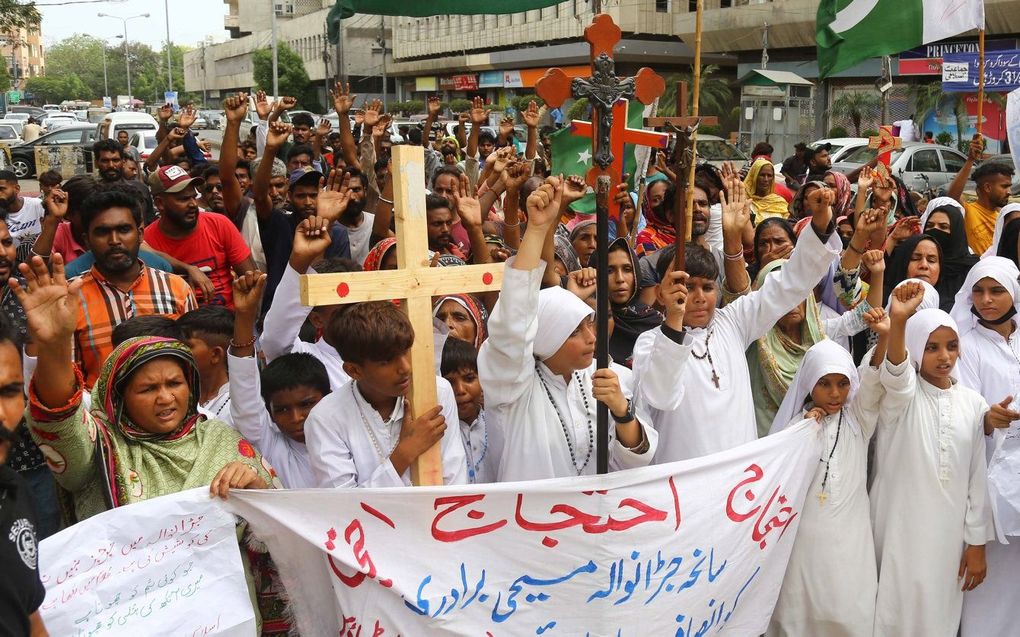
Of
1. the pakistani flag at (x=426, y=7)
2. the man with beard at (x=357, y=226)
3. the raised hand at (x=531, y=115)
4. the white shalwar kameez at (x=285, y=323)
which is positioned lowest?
the white shalwar kameez at (x=285, y=323)

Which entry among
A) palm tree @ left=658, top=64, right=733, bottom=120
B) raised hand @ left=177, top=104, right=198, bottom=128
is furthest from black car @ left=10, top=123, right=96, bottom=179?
palm tree @ left=658, top=64, right=733, bottom=120

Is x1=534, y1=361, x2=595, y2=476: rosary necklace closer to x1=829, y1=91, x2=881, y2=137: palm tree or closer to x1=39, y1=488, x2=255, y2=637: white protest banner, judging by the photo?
x1=39, y1=488, x2=255, y2=637: white protest banner

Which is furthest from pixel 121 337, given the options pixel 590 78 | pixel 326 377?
Answer: pixel 590 78

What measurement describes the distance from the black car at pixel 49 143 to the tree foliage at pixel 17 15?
17.4 feet

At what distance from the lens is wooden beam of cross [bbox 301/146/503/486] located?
283cm

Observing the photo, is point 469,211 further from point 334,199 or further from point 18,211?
point 18,211

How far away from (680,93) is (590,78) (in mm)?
1705

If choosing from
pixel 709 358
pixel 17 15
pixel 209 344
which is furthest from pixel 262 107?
pixel 17 15

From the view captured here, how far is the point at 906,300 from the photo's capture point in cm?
319

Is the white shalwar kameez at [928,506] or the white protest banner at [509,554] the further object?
the white shalwar kameez at [928,506]

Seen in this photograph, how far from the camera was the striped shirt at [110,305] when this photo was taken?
3721 mm

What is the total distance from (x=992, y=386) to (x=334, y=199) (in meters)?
2.87

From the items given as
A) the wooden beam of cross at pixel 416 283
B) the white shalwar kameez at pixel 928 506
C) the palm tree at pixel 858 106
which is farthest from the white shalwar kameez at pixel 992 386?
the palm tree at pixel 858 106

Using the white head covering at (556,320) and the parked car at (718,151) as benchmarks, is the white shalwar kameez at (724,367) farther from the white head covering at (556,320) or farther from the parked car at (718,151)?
the parked car at (718,151)
